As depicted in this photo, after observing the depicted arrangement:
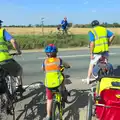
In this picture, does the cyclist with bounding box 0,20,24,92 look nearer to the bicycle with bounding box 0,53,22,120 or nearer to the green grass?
the bicycle with bounding box 0,53,22,120

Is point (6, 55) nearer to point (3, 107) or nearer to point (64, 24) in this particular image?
point (3, 107)

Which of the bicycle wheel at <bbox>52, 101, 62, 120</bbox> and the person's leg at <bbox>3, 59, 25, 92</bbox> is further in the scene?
the person's leg at <bbox>3, 59, 25, 92</bbox>

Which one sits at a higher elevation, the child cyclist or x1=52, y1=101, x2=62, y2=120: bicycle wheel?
the child cyclist

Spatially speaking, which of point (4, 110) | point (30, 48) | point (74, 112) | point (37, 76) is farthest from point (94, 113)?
point (30, 48)

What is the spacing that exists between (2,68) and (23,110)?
1.23 metres

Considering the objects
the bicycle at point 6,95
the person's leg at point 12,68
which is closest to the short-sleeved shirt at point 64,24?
the person's leg at point 12,68

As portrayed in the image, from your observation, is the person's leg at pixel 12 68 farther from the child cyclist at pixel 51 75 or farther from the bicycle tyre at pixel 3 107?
the child cyclist at pixel 51 75

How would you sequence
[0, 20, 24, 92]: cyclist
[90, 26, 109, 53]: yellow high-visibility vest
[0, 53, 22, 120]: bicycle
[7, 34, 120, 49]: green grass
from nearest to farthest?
[0, 53, 22, 120]: bicycle → [0, 20, 24, 92]: cyclist → [90, 26, 109, 53]: yellow high-visibility vest → [7, 34, 120, 49]: green grass

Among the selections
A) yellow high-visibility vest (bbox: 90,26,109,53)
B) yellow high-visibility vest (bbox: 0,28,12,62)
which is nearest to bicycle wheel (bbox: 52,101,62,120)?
yellow high-visibility vest (bbox: 0,28,12,62)

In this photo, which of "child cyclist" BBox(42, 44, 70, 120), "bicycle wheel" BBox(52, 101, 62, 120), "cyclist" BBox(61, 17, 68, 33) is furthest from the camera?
"cyclist" BBox(61, 17, 68, 33)

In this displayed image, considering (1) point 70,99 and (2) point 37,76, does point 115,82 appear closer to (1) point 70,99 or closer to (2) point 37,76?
(1) point 70,99

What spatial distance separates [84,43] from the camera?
24.0 m

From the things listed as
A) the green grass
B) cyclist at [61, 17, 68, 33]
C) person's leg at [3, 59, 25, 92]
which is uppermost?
cyclist at [61, 17, 68, 33]

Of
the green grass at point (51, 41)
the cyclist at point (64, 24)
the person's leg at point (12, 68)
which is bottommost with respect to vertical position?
the green grass at point (51, 41)
